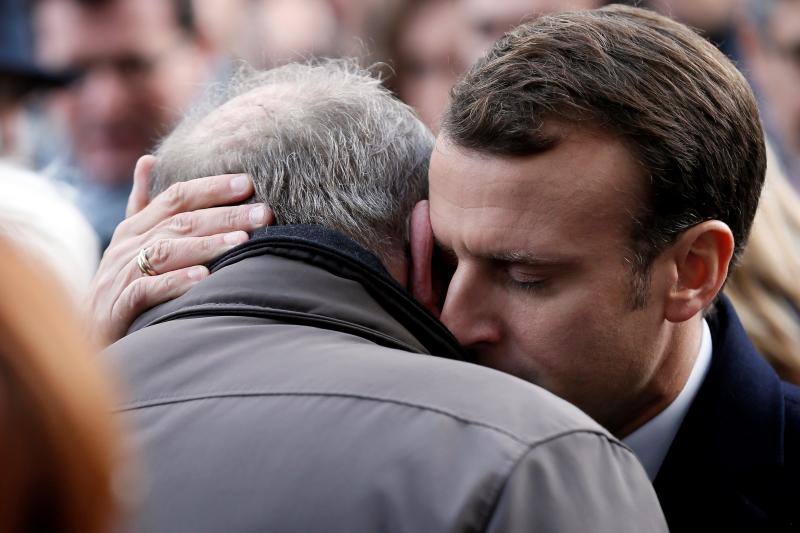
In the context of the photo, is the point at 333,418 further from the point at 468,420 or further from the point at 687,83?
the point at 687,83

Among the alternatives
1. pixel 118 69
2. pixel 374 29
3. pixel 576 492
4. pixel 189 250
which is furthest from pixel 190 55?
pixel 576 492

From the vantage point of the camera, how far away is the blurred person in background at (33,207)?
277 cm

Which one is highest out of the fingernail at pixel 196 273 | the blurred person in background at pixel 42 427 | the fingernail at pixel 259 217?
the blurred person in background at pixel 42 427

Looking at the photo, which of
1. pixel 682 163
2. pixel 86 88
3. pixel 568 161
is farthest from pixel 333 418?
pixel 86 88

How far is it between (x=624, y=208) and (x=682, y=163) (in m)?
0.14

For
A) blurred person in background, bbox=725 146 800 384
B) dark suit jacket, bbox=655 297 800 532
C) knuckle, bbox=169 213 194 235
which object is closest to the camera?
knuckle, bbox=169 213 194 235

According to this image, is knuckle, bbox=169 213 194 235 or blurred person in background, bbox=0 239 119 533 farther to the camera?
knuckle, bbox=169 213 194 235

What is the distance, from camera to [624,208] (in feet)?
7.19

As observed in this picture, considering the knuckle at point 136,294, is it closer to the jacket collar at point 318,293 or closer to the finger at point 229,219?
the finger at point 229,219

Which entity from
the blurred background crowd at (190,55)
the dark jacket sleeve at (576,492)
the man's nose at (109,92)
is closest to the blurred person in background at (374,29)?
the blurred background crowd at (190,55)

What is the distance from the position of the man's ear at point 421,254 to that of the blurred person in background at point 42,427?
133 cm

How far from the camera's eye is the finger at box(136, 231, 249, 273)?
201cm

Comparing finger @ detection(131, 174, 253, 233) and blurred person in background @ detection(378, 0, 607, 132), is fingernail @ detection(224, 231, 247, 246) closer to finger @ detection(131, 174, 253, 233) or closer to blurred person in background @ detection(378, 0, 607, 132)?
finger @ detection(131, 174, 253, 233)

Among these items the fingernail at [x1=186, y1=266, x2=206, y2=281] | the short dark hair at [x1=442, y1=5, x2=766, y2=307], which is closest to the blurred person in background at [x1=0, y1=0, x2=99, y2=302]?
the fingernail at [x1=186, y1=266, x2=206, y2=281]
